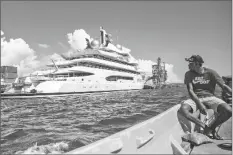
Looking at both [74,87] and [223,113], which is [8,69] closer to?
[74,87]

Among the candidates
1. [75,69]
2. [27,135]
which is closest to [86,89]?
[75,69]

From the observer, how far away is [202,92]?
10.6 ft

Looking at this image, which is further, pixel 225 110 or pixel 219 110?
pixel 219 110

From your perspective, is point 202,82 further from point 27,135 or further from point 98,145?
point 27,135

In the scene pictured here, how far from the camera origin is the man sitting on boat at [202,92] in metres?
3.07

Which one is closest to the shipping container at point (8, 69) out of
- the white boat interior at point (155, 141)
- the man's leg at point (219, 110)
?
the white boat interior at point (155, 141)

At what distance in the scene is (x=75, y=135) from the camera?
15.2 feet

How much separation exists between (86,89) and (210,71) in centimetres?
2153

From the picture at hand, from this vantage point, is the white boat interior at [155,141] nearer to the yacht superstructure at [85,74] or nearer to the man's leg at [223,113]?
the man's leg at [223,113]

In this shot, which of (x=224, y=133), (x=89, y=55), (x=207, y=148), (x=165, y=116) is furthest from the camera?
(x=89, y=55)

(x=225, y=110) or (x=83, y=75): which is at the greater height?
(x=83, y=75)

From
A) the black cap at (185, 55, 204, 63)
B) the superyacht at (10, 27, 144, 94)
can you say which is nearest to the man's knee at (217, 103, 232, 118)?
the black cap at (185, 55, 204, 63)

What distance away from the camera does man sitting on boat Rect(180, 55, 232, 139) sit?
3068 mm

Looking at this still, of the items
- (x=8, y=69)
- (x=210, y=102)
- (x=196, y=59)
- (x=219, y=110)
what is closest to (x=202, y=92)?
(x=210, y=102)
